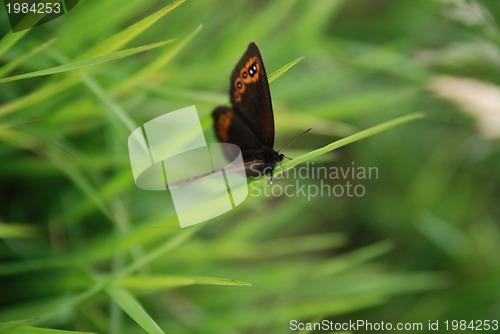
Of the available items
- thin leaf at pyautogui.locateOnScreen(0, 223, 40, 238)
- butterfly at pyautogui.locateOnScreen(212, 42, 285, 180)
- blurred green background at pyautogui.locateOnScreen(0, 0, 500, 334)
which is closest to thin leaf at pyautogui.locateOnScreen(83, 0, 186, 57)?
blurred green background at pyautogui.locateOnScreen(0, 0, 500, 334)

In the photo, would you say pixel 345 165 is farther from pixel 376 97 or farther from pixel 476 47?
pixel 476 47

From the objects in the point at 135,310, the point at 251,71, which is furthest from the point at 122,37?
the point at 135,310

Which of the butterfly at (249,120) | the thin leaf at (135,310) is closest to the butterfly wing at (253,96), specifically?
the butterfly at (249,120)

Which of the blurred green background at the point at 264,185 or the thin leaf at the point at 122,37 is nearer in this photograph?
the thin leaf at the point at 122,37

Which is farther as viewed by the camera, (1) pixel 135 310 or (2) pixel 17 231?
(2) pixel 17 231

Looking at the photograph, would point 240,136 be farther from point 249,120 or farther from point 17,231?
point 17,231

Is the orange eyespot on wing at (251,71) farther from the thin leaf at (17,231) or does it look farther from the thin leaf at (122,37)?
the thin leaf at (17,231)
